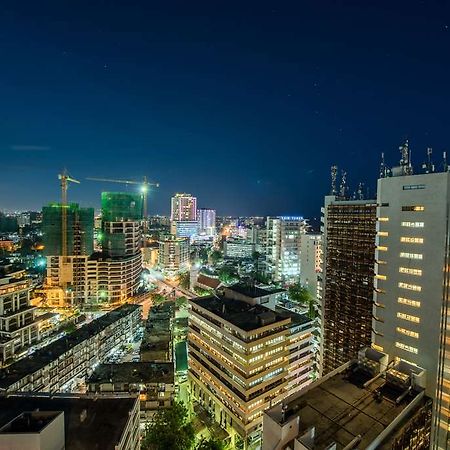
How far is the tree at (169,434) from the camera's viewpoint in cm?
2106

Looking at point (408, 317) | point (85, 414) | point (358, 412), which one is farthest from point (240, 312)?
point (85, 414)

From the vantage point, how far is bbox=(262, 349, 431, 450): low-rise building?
13617 millimetres

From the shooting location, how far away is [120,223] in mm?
62469

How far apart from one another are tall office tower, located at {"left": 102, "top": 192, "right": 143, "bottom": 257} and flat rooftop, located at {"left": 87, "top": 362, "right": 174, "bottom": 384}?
1382 inches

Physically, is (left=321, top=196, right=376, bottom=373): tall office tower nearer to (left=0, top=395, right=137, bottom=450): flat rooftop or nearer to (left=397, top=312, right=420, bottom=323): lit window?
(left=397, top=312, right=420, bottom=323): lit window

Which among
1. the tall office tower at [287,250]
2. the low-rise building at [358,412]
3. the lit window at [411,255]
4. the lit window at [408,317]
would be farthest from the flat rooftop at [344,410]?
the tall office tower at [287,250]

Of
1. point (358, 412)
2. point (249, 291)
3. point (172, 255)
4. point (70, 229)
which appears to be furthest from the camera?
point (172, 255)

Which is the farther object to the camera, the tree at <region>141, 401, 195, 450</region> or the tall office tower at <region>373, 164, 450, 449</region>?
the tall office tower at <region>373, 164, 450, 449</region>

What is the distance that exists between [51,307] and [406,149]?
5760 cm

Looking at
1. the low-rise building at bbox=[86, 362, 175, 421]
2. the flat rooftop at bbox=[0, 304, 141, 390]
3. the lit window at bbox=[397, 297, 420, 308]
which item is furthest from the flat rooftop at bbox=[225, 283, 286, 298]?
the flat rooftop at bbox=[0, 304, 141, 390]

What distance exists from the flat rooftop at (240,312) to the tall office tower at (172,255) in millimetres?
51595

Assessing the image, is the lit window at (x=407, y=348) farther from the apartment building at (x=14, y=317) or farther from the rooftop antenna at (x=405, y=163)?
the apartment building at (x=14, y=317)

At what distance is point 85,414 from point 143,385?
31.6 ft

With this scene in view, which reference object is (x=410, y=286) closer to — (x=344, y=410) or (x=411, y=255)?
(x=411, y=255)
